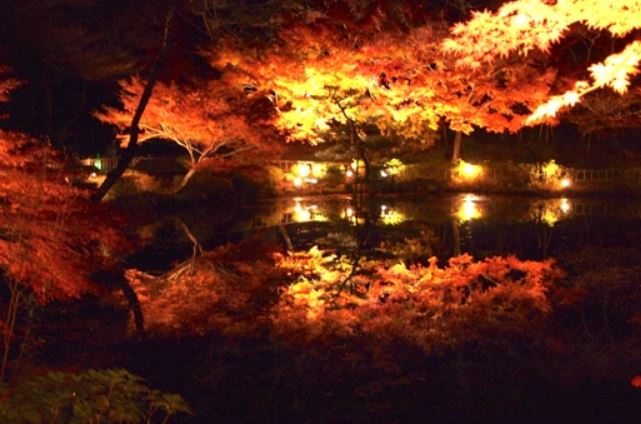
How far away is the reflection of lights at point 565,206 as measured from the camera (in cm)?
1907

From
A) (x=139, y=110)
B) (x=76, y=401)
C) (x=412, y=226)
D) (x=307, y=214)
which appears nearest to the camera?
(x=76, y=401)

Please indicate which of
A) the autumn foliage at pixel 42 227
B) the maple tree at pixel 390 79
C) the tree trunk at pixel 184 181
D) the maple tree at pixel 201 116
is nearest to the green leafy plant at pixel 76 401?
the autumn foliage at pixel 42 227

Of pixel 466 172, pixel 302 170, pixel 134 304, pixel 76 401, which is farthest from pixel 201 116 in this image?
pixel 76 401

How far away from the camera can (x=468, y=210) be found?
19469 millimetres

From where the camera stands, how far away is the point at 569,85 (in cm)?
1222

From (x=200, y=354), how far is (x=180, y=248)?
23.8 ft

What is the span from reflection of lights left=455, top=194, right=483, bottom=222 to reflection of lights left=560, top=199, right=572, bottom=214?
2556 millimetres

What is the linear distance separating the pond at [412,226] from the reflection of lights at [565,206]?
1.2 inches

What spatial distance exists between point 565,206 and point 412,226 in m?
6.87

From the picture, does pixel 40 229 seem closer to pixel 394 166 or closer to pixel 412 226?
pixel 412 226

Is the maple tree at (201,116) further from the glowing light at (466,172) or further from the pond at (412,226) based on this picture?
the glowing light at (466,172)

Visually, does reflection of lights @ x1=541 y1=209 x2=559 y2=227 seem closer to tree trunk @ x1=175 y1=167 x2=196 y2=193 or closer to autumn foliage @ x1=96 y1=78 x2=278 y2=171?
autumn foliage @ x1=96 y1=78 x2=278 y2=171

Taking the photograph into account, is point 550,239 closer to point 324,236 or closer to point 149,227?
point 324,236

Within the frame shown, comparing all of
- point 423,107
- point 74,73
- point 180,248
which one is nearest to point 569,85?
point 423,107
